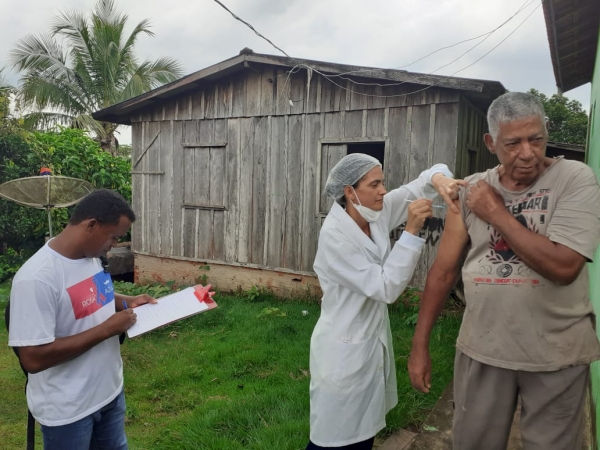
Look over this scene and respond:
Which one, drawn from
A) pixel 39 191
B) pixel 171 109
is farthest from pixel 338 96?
pixel 39 191

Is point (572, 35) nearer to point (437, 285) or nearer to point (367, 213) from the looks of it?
point (367, 213)

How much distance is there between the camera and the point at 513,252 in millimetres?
1703

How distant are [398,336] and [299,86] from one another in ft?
14.1

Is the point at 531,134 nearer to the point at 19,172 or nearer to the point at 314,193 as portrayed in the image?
the point at 314,193

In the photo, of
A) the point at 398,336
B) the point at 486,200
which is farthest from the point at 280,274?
the point at 486,200

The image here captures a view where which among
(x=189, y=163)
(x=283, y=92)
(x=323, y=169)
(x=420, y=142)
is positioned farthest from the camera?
(x=189, y=163)

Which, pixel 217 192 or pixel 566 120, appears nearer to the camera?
pixel 217 192

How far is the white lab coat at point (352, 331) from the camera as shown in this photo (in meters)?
2.15

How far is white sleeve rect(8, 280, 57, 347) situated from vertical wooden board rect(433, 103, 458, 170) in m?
5.33

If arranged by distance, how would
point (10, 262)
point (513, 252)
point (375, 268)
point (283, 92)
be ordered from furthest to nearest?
point (10, 262)
point (283, 92)
point (375, 268)
point (513, 252)

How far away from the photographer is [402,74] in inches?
233

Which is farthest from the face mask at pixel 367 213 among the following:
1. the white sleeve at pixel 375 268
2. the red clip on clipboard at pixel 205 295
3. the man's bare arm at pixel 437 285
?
the red clip on clipboard at pixel 205 295

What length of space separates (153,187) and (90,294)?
7.13m

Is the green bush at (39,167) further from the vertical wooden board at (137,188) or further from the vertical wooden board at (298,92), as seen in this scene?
the vertical wooden board at (298,92)
